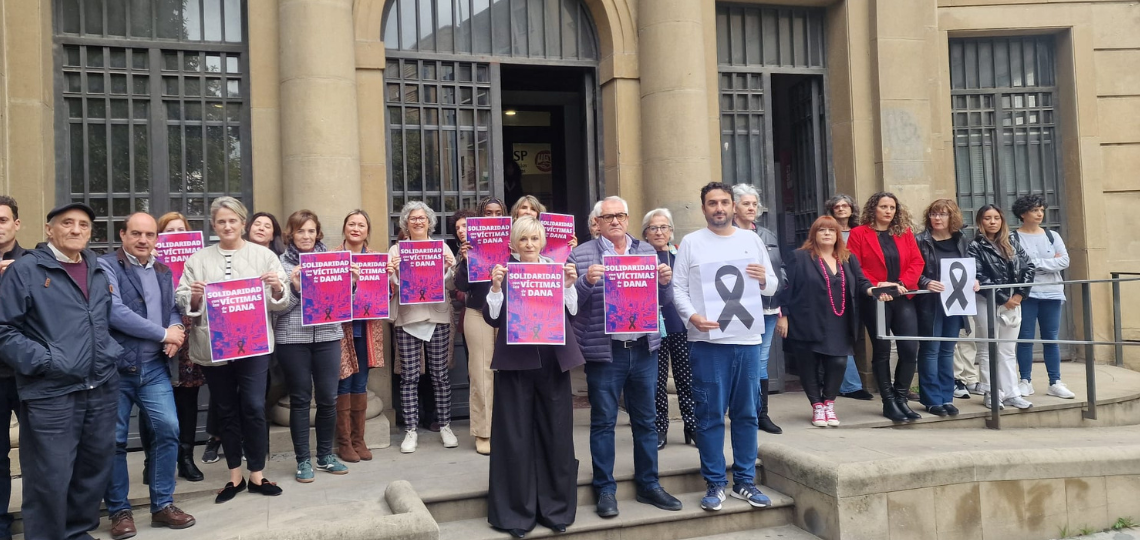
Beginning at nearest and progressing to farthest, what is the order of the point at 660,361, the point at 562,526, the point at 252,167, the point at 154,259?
the point at 562,526
the point at 154,259
the point at 660,361
the point at 252,167

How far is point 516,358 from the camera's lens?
512 cm

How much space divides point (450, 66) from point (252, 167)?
2.23 meters

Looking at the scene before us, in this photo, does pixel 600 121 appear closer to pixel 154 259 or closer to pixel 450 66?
pixel 450 66

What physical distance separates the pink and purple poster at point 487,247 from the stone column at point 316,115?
1.85m

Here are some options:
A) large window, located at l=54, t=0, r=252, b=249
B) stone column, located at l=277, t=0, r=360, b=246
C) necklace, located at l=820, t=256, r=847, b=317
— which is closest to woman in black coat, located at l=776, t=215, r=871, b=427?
necklace, located at l=820, t=256, r=847, b=317

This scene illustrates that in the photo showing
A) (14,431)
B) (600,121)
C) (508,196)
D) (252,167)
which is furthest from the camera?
(508,196)

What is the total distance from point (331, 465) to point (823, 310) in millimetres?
4342

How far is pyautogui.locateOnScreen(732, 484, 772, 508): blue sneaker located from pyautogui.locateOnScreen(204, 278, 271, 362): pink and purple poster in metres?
3.32

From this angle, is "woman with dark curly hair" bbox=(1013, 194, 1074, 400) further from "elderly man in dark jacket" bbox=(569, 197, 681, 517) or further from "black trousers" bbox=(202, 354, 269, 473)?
"black trousers" bbox=(202, 354, 269, 473)

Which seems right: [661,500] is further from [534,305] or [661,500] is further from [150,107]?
[150,107]

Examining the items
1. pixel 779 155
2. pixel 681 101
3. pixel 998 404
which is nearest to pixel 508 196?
pixel 779 155

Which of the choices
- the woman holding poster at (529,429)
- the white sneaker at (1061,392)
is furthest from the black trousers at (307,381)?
the white sneaker at (1061,392)

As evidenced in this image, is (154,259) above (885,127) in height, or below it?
below

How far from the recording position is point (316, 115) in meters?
7.40
